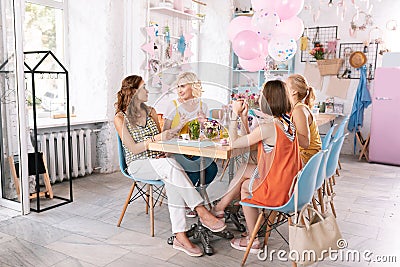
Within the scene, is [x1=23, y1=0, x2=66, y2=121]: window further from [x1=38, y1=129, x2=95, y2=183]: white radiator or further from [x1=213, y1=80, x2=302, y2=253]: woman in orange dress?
[x1=213, y1=80, x2=302, y2=253]: woman in orange dress

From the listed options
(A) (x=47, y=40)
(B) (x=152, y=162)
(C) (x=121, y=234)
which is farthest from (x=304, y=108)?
(A) (x=47, y=40)

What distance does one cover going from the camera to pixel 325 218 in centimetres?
225

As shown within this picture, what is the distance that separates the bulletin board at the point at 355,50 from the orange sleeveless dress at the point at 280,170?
432 centimetres

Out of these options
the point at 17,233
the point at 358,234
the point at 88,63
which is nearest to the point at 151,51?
the point at 88,63

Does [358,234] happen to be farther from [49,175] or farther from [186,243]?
[49,175]

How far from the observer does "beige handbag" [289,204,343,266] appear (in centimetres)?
215

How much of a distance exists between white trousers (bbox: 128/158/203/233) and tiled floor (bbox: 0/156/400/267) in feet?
0.74

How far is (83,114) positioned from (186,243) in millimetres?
2682

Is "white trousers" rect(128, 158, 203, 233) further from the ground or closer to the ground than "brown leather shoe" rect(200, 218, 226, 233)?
further from the ground

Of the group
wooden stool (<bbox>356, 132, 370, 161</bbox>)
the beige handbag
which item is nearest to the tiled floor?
the beige handbag

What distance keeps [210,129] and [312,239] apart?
1.04 m

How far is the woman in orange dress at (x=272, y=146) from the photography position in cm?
237

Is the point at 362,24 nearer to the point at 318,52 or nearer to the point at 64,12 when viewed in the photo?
the point at 318,52

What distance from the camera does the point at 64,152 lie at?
4.25 meters
